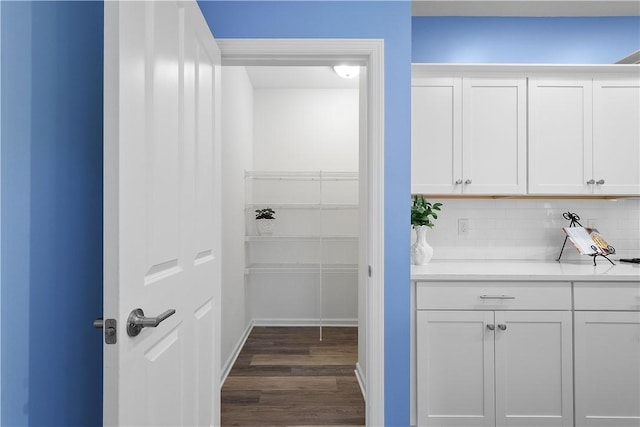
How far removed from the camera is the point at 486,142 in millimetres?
2580

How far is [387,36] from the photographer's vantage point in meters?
2.11

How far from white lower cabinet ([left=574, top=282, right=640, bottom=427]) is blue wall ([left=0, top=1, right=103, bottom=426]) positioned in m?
2.35

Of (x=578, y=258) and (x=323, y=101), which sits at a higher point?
(x=323, y=101)

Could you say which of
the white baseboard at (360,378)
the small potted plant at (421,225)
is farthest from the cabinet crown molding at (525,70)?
the white baseboard at (360,378)

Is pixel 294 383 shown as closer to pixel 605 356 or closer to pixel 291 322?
pixel 291 322

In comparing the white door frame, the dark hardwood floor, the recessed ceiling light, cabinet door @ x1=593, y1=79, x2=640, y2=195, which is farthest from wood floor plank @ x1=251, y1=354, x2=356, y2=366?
the recessed ceiling light

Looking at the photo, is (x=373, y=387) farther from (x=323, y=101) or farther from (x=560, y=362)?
(x=323, y=101)

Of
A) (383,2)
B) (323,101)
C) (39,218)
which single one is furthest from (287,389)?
(323,101)

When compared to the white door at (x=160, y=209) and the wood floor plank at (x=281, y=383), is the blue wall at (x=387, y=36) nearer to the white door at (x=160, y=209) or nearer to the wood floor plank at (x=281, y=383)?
the white door at (x=160, y=209)

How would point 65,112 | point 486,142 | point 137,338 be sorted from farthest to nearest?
1. point 486,142
2. point 65,112
3. point 137,338

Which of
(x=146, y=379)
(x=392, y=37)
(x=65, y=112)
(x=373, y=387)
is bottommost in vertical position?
(x=373, y=387)

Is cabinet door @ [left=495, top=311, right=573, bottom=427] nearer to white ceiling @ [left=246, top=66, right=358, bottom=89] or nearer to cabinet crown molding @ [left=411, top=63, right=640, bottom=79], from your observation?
cabinet crown molding @ [left=411, top=63, right=640, bottom=79]

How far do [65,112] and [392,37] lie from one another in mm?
1564

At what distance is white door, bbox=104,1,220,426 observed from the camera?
989 millimetres
